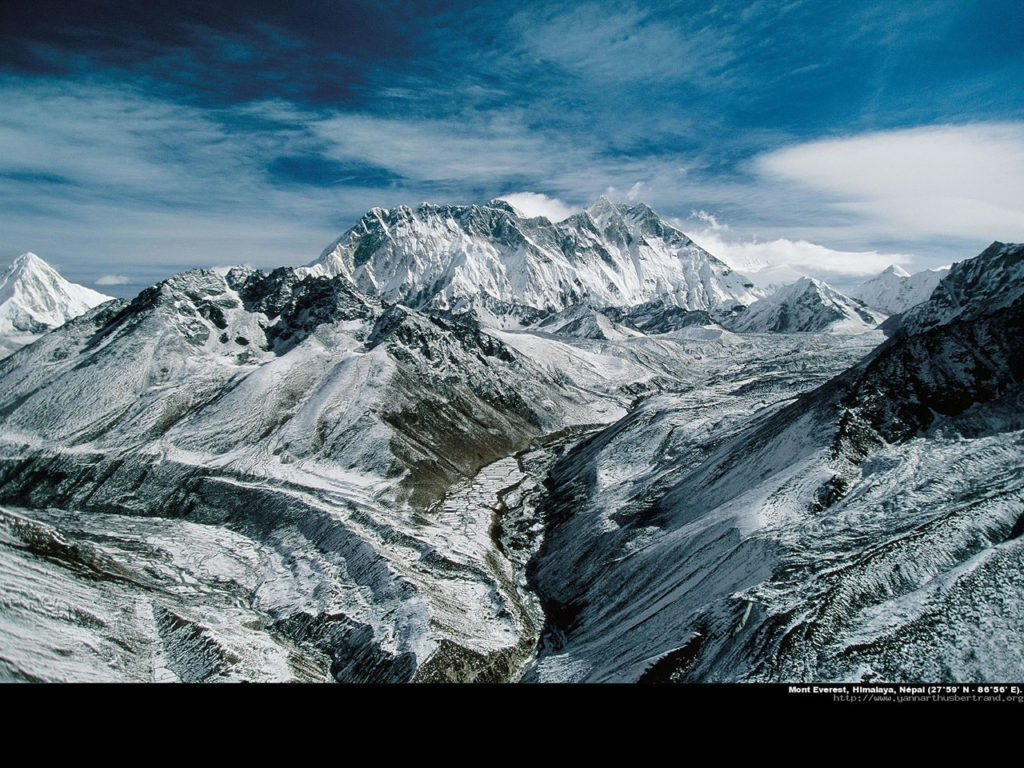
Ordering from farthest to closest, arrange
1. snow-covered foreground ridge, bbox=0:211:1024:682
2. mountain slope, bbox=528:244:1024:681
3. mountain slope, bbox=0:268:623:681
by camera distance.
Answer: mountain slope, bbox=0:268:623:681
snow-covered foreground ridge, bbox=0:211:1024:682
mountain slope, bbox=528:244:1024:681

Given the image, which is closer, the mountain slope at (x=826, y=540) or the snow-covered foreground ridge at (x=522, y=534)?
the mountain slope at (x=826, y=540)

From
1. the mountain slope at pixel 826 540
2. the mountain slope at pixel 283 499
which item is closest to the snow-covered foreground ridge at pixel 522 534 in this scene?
the mountain slope at pixel 826 540

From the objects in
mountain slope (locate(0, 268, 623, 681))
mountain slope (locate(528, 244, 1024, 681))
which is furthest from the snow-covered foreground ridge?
mountain slope (locate(0, 268, 623, 681))

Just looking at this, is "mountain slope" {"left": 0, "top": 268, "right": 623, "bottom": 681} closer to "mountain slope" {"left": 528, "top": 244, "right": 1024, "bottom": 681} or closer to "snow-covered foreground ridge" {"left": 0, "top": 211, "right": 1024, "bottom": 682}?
"snow-covered foreground ridge" {"left": 0, "top": 211, "right": 1024, "bottom": 682}

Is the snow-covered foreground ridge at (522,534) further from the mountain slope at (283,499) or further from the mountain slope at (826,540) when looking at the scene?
the mountain slope at (283,499)

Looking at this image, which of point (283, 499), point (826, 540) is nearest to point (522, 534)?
point (283, 499)

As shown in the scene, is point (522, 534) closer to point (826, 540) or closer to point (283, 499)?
point (283, 499)

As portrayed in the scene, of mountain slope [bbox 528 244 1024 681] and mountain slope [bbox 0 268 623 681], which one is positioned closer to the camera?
mountain slope [bbox 528 244 1024 681]

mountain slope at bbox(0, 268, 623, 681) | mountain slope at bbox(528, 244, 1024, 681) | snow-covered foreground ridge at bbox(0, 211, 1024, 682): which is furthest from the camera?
mountain slope at bbox(0, 268, 623, 681)
